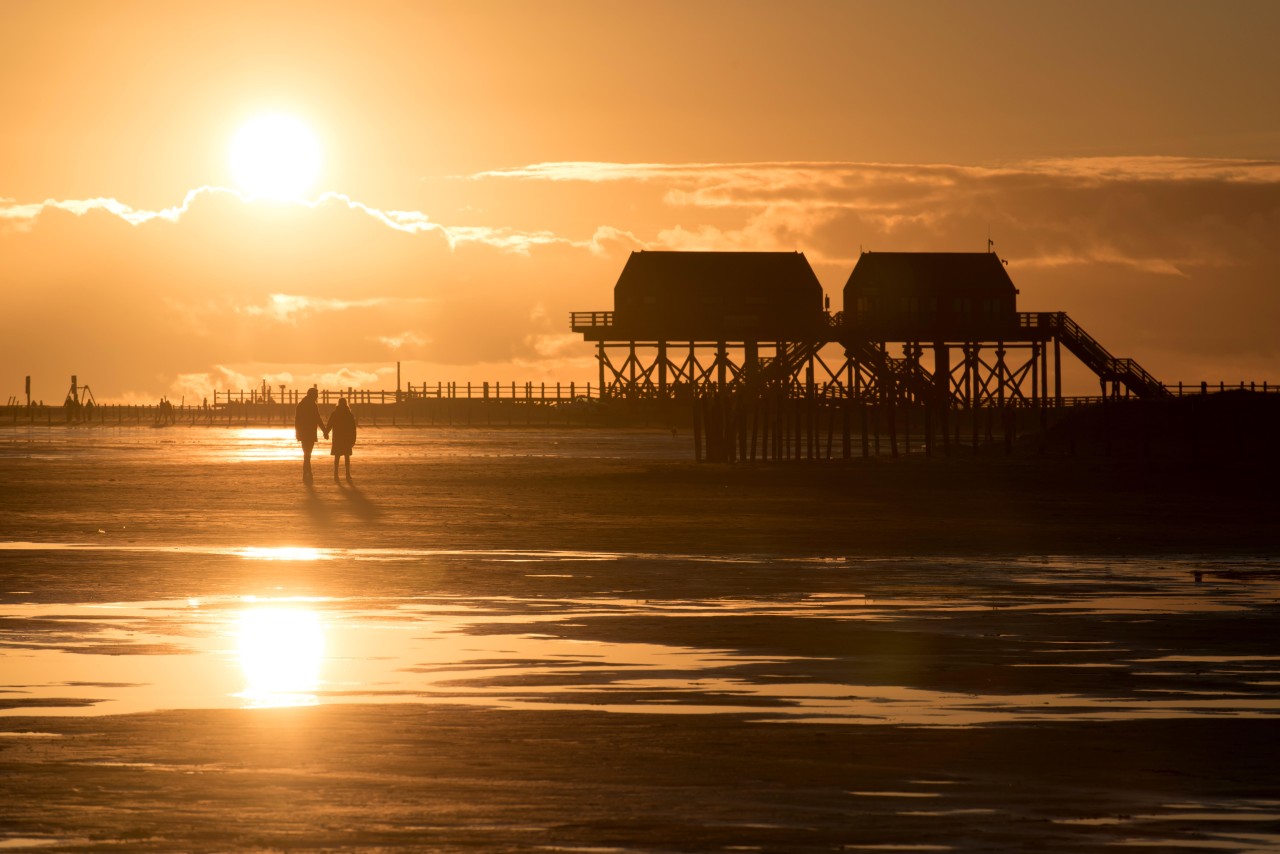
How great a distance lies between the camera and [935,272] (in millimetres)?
116688

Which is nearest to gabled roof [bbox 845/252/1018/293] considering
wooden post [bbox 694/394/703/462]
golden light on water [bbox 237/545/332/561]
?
wooden post [bbox 694/394/703/462]

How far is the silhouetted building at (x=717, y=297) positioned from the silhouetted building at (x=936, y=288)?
3031 mm

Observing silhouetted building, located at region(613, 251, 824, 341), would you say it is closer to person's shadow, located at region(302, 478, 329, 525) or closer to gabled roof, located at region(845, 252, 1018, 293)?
gabled roof, located at region(845, 252, 1018, 293)

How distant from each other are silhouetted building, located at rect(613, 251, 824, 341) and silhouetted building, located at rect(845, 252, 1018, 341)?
3031 millimetres

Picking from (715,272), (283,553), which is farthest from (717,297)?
(283,553)

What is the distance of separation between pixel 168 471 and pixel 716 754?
42.0 metres

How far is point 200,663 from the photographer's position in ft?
45.3

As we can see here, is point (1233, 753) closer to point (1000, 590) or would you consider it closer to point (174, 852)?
point (174, 852)

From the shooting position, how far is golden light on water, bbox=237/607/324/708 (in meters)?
12.2

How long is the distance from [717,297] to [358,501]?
83032 mm

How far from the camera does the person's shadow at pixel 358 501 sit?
106ft

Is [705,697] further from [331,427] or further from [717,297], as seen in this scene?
[717,297]

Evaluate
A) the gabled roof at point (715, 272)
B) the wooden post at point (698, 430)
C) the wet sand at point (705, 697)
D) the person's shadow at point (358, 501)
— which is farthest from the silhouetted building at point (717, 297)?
the wet sand at point (705, 697)

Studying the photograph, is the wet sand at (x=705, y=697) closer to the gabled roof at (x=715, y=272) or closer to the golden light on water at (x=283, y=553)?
the golden light on water at (x=283, y=553)
